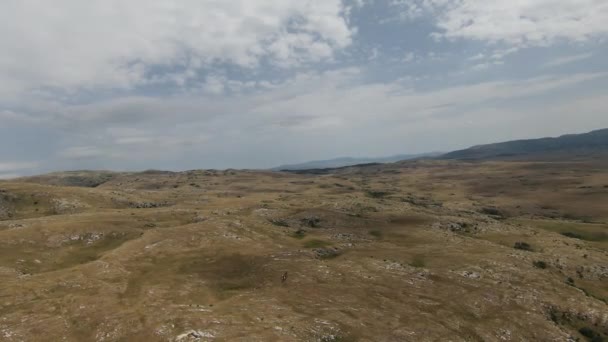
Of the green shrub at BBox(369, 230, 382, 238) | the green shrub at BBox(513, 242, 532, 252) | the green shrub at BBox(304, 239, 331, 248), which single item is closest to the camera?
the green shrub at BBox(304, 239, 331, 248)

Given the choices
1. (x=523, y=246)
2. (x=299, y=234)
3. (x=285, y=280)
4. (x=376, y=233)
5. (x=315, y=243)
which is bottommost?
(x=523, y=246)

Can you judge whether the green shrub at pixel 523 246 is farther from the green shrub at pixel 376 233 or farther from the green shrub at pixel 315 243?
the green shrub at pixel 315 243

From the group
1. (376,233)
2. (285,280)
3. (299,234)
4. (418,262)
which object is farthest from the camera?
(376,233)

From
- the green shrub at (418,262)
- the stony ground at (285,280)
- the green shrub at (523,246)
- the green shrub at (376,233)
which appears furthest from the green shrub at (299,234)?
the green shrub at (523,246)

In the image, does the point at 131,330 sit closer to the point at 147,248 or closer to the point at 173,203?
the point at 147,248

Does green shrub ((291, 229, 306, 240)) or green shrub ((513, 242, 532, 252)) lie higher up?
green shrub ((291, 229, 306, 240))

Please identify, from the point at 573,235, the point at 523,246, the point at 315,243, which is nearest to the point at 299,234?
the point at 315,243

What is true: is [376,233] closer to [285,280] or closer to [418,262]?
[418,262]

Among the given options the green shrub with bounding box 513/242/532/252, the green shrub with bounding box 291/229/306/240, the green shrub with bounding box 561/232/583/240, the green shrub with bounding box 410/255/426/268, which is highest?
the green shrub with bounding box 291/229/306/240

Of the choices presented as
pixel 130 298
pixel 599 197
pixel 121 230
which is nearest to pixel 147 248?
pixel 121 230

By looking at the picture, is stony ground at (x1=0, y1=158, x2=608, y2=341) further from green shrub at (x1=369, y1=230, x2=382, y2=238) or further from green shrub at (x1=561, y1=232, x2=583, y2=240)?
green shrub at (x1=561, y1=232, x2=583, y2=240)

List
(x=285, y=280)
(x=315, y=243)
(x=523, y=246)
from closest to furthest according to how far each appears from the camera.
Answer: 1. (x=285, y=280)
2. (x=315, y=243)
3. (x=523, y=246)

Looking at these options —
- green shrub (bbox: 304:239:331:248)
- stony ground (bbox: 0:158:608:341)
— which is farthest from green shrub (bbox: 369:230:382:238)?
green shrub (bbox: 304:239:331:248)
